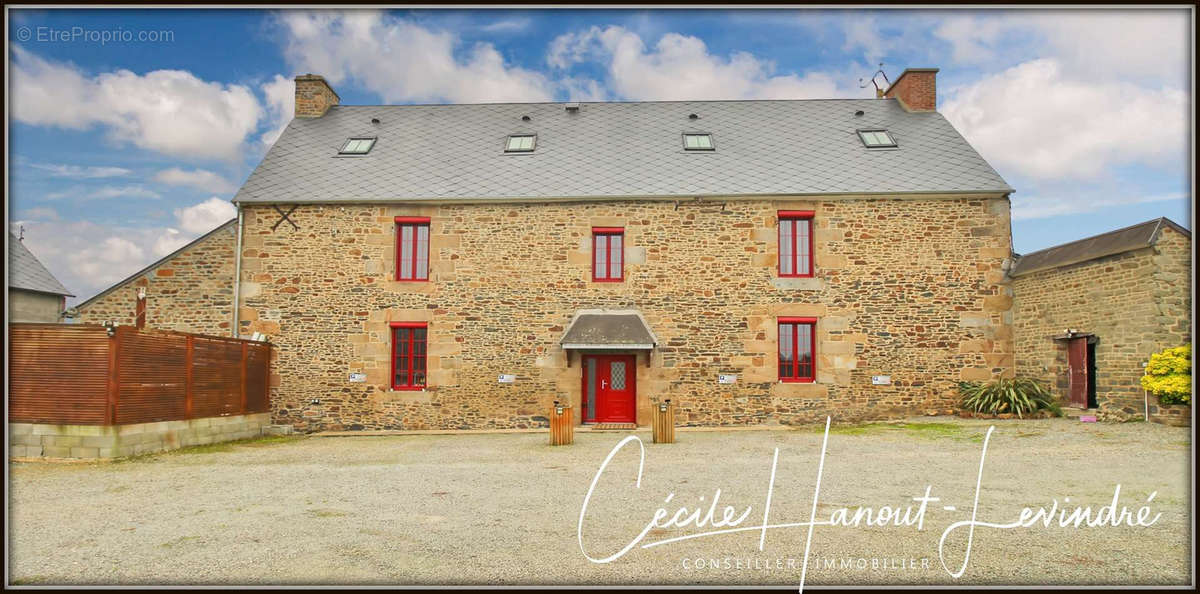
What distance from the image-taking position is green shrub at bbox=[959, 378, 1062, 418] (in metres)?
13.8

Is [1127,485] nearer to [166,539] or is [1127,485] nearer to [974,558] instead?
[974,558]

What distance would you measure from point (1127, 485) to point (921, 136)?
1103 centimetres

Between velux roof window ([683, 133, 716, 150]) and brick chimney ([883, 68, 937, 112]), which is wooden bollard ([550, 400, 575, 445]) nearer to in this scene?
velux roof window ([683, 133, 716, 150])

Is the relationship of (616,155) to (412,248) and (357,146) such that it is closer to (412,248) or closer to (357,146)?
(412,248)

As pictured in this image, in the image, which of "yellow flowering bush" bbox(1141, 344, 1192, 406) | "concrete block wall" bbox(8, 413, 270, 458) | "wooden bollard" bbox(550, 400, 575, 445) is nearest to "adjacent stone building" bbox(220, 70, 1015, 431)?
"wooden bollard" bbox(550, 400, 575, 445)

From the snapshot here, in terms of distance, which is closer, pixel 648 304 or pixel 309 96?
pixel 648 304

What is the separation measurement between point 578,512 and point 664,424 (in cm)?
544

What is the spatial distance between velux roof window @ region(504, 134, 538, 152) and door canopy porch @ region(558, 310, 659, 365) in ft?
14.7

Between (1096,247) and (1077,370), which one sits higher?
(1096,247)

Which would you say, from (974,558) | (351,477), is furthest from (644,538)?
(351,477)

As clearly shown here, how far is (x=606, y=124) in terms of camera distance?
18344mm

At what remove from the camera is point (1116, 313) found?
501 inches

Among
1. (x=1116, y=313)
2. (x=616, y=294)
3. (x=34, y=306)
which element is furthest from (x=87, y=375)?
(x=1116, y=313)

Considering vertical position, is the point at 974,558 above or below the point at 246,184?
below
